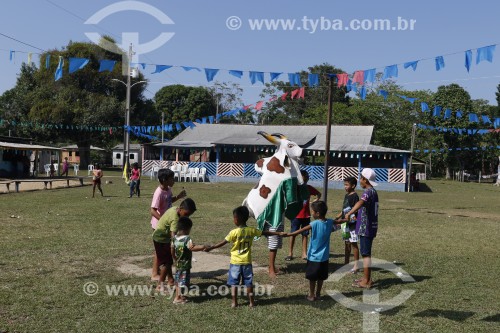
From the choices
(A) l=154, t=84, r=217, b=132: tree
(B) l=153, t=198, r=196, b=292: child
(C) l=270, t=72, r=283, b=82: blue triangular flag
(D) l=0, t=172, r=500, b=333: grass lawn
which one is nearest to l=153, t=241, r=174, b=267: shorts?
(B) l=153, t=198, r=196, b=292: child

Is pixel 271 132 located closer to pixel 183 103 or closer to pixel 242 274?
pixel 242 274

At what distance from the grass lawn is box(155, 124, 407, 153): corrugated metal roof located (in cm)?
1831

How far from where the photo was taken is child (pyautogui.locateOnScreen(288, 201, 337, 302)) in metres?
5.88

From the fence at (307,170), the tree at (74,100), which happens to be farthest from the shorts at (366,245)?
the tree at (74,100)

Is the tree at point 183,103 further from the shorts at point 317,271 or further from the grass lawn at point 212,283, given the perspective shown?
the shorts at point 317,271

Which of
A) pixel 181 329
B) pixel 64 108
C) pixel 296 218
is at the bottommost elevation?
pixel 181 329

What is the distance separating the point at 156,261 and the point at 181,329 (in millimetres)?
1967

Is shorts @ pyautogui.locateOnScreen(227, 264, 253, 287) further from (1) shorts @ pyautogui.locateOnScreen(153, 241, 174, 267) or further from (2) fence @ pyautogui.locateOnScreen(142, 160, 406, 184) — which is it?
(2) fence @ pyautogui.locateOnScreen(142, 160, 406, 184)

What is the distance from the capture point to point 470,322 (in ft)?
17.4

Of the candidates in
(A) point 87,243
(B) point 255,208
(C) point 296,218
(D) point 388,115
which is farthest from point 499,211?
(D) point 388,115

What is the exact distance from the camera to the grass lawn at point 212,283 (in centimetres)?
507

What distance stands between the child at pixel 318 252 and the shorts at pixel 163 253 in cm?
180

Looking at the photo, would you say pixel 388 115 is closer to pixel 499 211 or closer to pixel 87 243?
pixel 499 211

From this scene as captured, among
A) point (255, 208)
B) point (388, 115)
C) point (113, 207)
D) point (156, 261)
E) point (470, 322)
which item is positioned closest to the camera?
point (470, 322)
